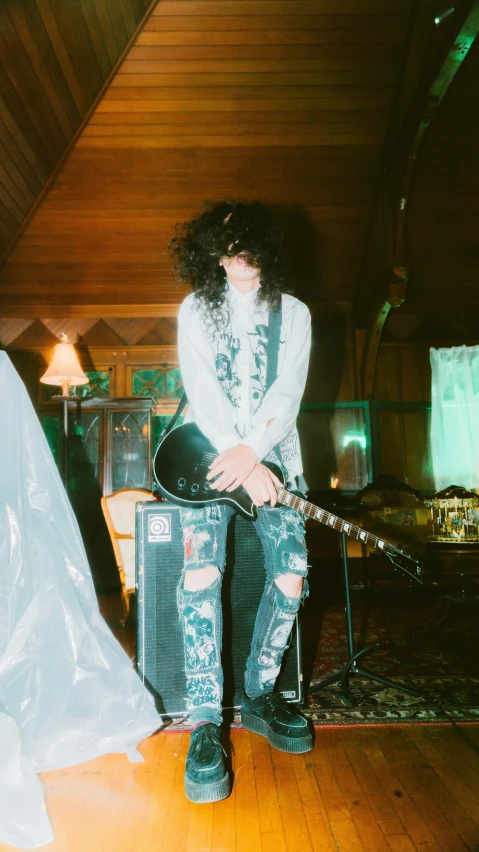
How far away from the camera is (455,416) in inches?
211

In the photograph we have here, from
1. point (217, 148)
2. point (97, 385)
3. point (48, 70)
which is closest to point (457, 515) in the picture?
point (217, 148)

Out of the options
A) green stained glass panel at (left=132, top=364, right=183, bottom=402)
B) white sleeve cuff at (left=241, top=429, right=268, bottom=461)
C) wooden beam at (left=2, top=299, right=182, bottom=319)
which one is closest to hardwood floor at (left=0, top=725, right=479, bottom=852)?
white sleeve cuff at (left=241, top=429, right=268, bottom=461)

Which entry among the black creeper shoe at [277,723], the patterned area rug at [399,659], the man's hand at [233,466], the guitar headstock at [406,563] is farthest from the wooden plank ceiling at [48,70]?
the patterned area rug at [399,659]

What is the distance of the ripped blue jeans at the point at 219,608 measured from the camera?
1.41 metres

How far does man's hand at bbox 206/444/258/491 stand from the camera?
4.51 ft

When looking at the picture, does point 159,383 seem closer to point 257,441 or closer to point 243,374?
point 243,374

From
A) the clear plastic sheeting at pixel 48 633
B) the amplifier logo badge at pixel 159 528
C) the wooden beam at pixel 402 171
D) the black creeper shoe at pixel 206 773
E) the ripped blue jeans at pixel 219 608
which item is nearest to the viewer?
the black creeper shoe at pixel 206 773

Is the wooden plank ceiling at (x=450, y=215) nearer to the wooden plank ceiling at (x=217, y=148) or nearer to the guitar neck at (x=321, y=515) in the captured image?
the wooden plank ceiling at (x=217, y=148)

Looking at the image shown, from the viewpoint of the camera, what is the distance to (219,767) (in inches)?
48.1

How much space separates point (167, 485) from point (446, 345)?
4904 millimetres

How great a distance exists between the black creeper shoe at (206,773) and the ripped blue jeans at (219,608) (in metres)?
0.10

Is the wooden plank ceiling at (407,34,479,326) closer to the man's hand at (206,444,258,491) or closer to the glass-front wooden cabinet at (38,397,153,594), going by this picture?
the glass-front wooden cabinet at (38,397,153,594)

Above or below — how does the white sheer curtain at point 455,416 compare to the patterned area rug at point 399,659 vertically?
above

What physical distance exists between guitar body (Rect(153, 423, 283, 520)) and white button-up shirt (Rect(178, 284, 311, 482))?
66mm
